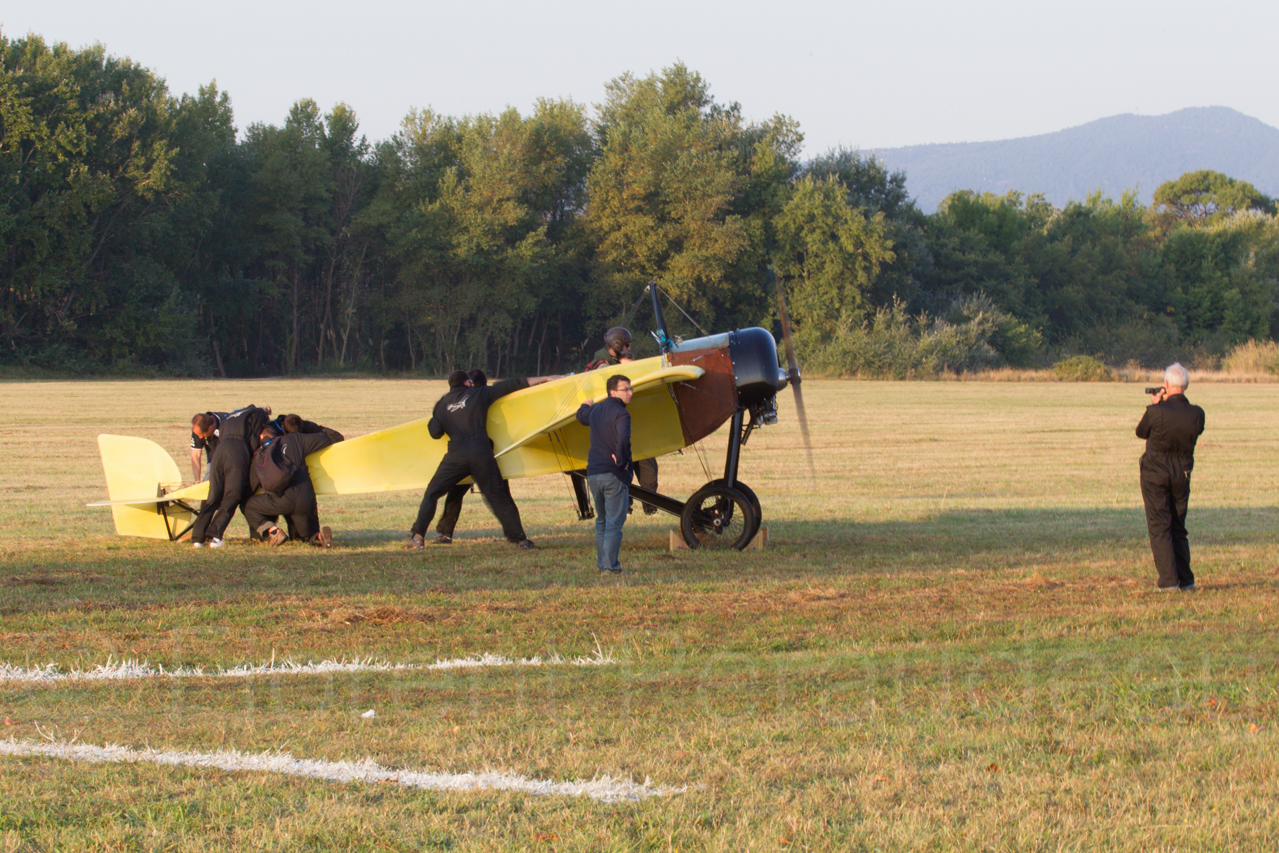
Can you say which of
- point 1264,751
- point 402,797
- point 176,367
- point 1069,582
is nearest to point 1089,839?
point 1264,751

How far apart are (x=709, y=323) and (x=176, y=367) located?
28082mm

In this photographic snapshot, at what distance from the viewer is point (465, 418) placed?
1096 centimetres

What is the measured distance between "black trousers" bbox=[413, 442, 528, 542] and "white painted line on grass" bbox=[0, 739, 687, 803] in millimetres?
6279

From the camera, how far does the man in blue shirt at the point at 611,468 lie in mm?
10000

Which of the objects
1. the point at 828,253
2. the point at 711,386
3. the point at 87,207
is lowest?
the point at 711,386

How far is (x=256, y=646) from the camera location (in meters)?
7.05

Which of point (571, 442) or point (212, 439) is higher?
point (212, 439)

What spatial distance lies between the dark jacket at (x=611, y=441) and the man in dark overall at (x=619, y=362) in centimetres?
124

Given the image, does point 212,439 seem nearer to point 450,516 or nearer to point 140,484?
point 140,484

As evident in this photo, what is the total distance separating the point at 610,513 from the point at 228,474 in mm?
3933

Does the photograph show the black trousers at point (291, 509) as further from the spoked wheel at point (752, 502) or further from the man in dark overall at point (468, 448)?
the spoked wheel at point (752, 502)

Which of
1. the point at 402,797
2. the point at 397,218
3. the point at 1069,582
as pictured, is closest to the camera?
the point at 402,797

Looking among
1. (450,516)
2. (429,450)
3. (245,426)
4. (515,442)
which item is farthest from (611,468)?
(245,426)

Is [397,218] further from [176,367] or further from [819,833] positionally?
[819,833]
